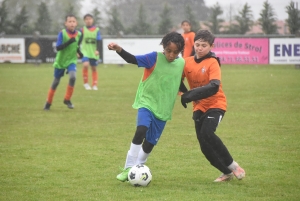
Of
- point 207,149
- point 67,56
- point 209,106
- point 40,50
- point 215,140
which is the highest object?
point 209,106

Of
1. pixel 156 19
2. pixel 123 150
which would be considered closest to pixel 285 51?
pixel 156 19

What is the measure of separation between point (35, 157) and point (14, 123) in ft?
11.6

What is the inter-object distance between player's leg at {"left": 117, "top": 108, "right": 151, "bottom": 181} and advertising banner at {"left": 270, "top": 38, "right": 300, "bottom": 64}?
21142 millimetres

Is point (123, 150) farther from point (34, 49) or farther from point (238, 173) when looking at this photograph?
point (34, 49)

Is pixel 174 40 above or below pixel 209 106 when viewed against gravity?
above

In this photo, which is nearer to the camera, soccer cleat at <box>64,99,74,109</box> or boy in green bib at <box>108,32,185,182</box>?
boy in green bib at <box>108,32,185,182</box>

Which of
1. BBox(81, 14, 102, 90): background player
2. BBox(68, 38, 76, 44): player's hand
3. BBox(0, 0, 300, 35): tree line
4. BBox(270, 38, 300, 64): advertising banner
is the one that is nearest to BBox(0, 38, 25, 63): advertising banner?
BBox(0, 0, 300, 35): tree line

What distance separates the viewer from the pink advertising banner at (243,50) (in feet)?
88.7

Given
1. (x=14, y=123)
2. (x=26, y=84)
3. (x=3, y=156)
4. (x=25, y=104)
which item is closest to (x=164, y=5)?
(x=26, y=84)

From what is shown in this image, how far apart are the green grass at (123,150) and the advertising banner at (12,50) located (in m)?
13.4

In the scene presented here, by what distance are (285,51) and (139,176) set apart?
21566 mm

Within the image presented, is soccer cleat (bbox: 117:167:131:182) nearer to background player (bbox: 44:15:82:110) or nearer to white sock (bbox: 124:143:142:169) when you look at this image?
white sock (bbox: 124:143:142:169)

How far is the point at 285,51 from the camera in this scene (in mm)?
26641

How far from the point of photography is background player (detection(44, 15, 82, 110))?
13.2 m
